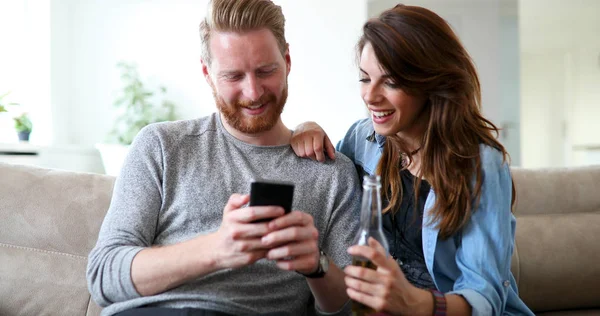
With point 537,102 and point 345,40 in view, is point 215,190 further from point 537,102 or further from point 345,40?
point 537,102

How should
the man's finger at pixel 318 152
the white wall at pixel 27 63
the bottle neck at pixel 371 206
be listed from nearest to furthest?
the bottle neck at pixel 371 206 → the man's finger at pixel 318 152 → the white wall at pixel 27 63

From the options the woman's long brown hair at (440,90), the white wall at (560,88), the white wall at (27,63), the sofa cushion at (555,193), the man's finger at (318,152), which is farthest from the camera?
the white wall at (560,88)

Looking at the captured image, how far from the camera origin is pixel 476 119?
1.66 m

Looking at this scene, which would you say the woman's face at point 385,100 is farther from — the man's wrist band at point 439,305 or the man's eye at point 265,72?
the man's wrist band at point 439,305

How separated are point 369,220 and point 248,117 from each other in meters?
0.67

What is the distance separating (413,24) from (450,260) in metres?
0.57

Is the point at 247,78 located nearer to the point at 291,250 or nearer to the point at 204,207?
the point at 204,207

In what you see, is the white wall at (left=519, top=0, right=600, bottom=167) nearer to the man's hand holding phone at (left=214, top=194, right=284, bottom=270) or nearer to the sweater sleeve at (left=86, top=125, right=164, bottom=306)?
the sweater sleeve at (left=86, top=125, right=164, bottom=306)

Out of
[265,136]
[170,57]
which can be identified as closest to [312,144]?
[265,136]

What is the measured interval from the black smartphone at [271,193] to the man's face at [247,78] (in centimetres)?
56

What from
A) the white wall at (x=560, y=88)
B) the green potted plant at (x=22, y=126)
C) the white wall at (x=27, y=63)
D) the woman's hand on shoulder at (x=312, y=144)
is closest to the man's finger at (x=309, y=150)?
the woman's hand on shoulder at (x=312, y=144)

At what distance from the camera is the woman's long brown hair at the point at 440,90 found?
155 cm

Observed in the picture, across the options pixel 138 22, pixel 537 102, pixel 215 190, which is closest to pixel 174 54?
pixel 138 22

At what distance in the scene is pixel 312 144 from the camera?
1.80 metres
